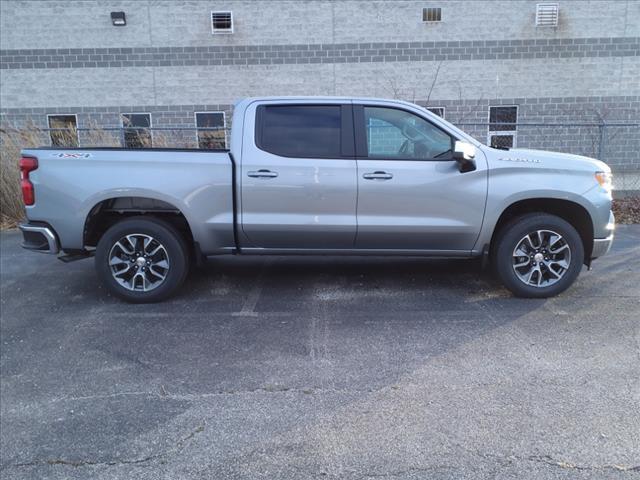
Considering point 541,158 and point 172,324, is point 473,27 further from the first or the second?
point 172,324

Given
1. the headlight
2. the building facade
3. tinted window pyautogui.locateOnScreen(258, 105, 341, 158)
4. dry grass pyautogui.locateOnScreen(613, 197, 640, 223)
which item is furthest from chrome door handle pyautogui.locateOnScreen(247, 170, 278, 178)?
the building facade

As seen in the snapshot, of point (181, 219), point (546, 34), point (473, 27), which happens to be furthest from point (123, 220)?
point (546, 34)

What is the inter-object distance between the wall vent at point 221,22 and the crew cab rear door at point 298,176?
10.9 meters

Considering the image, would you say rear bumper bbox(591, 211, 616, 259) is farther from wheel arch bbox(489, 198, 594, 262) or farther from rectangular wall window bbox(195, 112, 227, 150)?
rectangular wall window bbox(195, 112, 227, 150)

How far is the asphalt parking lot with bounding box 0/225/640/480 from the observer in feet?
9.14

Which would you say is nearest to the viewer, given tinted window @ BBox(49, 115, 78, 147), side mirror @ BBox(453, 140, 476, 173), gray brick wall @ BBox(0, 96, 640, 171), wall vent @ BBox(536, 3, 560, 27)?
side mirror @ BBox(453, 140, 476, 173)

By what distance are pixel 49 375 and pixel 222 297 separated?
1961 millimetres

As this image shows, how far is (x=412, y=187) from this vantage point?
5039 mm

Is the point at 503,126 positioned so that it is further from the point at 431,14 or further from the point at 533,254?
the point at 533,254

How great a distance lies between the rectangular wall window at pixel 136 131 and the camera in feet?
36.6

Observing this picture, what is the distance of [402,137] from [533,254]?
176 cm

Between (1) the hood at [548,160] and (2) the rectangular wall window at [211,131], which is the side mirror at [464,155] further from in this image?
(2) the rectangular wall window at [211,131]

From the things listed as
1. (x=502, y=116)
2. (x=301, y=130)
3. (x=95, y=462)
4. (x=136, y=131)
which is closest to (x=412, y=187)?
(x=301, y=130)

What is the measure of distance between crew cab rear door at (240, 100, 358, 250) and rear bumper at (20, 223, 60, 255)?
73.6 inches
